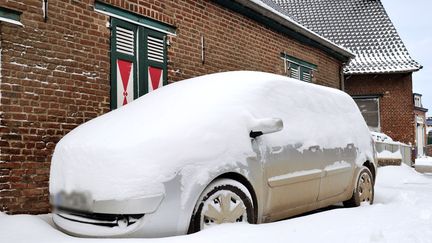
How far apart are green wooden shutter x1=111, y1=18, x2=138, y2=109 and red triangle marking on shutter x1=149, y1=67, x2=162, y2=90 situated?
0.35 m

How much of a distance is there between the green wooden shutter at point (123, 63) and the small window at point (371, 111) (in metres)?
14.7

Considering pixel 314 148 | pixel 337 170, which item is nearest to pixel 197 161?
pixel 314 148

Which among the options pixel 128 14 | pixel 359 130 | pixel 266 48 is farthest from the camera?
pixel 266 48

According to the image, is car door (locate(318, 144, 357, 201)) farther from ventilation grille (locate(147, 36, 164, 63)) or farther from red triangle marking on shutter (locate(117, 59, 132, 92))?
ventilation grille (locate(147, 36, 164, 63))

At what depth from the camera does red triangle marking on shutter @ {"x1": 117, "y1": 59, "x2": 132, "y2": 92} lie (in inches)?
268

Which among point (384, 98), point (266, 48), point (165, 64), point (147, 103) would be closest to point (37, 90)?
point (147, 103)

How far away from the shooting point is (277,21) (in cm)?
1048

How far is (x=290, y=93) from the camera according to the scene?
4.97m

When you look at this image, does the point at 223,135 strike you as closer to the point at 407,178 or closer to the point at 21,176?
the point at 21,176

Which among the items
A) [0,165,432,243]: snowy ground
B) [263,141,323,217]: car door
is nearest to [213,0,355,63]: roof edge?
[263,141,323,217]: car door

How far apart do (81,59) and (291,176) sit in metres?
3.37

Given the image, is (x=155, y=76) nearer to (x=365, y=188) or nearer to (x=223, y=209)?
(x=365, y=188)

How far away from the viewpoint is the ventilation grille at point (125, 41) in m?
6.80

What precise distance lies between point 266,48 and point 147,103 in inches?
256
